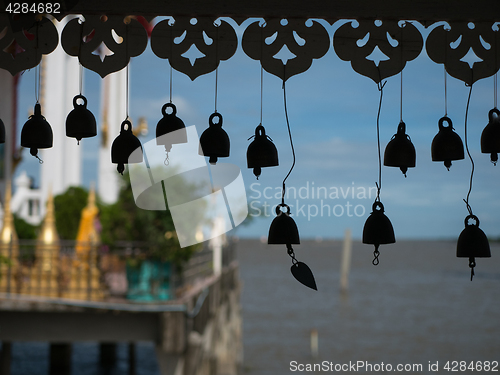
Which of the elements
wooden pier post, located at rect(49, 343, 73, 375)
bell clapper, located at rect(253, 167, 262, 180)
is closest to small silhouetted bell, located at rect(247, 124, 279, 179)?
bell clapper, located at rect(253, 167, 262, 180)

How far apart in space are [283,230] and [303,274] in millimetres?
237

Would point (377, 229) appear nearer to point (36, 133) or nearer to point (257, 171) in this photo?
point (257, 171)

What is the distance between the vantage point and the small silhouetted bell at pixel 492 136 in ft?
8.80

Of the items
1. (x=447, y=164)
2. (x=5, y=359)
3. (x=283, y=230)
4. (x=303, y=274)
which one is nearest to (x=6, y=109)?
(x=5, y=359)

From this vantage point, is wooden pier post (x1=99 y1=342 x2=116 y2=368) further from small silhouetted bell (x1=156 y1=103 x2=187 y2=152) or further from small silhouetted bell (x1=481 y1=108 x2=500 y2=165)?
small silhouetted bell (x1=481 y1=108 x2=500 y2=165)

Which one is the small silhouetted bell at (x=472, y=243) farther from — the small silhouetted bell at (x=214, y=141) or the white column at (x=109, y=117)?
the white column at (x=109, y=117)

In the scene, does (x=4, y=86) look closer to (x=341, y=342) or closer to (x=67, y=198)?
(x=67, y=198)

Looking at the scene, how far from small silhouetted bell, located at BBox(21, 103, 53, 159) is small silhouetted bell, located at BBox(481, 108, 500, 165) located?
6.88ft

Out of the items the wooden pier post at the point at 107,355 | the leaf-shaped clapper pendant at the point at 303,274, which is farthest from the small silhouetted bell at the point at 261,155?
the wooden pier post at the point at 107,355

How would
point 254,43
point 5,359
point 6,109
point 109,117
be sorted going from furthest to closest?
point 109,117, point 5,359, point 6,109, point 254,43

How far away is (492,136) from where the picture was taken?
2691mm

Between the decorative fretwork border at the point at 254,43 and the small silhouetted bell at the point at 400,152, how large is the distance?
340mm

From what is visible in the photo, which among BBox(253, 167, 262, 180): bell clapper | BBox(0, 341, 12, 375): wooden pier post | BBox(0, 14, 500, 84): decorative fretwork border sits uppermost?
BBox(0, 14, 500, 84): decorative fretwork border

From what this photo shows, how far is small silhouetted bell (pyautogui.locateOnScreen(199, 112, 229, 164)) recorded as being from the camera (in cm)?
273
